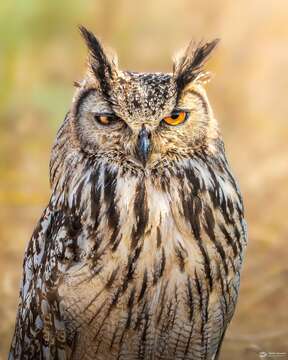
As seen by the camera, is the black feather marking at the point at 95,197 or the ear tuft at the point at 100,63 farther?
the black feather marking at the point at 95,197

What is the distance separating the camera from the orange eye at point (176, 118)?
3.47m

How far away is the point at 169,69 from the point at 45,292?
4140 mm

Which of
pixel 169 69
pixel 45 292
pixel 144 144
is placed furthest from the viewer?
pixel 169 69

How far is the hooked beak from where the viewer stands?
3400mm

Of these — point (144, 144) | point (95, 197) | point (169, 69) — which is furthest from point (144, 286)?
point (169, 69)

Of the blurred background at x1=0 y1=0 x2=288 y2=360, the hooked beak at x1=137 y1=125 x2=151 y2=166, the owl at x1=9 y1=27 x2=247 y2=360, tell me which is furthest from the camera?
the blurred background at x1=0 y1=0 x2=288 y2=360

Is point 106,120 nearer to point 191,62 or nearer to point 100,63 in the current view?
point 100,63

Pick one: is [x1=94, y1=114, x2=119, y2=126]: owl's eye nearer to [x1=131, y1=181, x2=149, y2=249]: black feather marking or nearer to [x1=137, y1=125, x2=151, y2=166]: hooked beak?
[x1=137, y1=125, x2=151, y2=166]: hooked beak

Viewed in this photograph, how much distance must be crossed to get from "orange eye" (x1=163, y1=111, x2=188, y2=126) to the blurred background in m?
1.71

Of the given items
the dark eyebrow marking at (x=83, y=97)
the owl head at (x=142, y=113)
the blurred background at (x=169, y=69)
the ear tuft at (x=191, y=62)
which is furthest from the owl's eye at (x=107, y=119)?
the blurred background at (x=169, y=69)

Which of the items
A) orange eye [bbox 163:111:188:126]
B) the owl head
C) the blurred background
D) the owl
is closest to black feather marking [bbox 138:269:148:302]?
the owl

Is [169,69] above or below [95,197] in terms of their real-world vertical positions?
above

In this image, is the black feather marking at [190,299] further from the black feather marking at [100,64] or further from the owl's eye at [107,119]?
the black feather marking at [100,64]

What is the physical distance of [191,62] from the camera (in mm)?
3588
